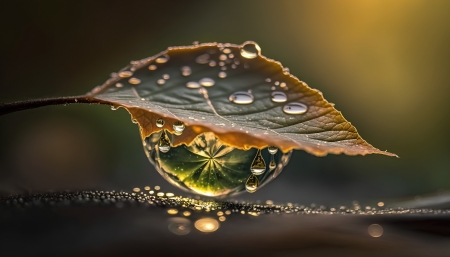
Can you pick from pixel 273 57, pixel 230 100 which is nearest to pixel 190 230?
pixel 230 100

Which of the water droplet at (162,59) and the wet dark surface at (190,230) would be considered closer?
the wet dark surface at (190,230)

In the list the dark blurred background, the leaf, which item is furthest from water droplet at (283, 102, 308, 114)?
the dark blurred background

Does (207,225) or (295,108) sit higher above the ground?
(295,108)

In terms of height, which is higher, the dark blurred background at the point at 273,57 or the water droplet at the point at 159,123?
the dark blurred background at the point at 273,57

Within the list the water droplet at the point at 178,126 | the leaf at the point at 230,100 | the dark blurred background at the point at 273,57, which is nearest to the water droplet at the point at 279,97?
the leaf at the point at 230,100

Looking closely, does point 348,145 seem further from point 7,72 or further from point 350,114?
point 7,72

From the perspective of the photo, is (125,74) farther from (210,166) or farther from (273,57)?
(273,57)

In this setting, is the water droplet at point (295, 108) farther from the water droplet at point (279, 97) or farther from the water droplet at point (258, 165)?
the water droplet at point (258, 165)

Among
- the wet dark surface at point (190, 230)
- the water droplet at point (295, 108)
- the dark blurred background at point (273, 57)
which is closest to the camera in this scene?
the wet dark surface at point (190, 230)
